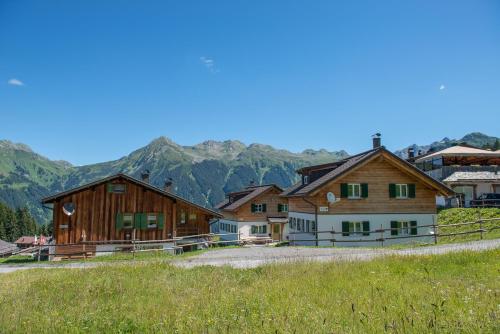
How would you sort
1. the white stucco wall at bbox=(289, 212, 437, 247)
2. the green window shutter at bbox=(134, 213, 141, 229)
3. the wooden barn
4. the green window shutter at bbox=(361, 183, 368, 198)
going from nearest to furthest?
the wooden barn < the white stucco wall at bbox=(289, 212, 437, 247) < the green window shutter at bbox=(361, 183, 368, 198) < the green window shutter at bbox=(134, 213, 141, 229)

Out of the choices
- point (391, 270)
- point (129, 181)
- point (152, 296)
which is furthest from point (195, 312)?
point (129, 181)

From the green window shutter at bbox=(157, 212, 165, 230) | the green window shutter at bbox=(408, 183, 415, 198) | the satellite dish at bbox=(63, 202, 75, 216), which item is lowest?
the green window shutter at bbox=(157, 212, 165, 230)

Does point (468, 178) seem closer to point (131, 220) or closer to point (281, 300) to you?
point (131, 220)

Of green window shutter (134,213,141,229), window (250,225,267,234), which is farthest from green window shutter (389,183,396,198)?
window (250,225,267,234)

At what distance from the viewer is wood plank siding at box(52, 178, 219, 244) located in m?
31.1

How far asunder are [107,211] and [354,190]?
21.4 meters

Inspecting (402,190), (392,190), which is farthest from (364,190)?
(402,190)

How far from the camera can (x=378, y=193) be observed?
1278 inches

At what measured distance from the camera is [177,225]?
36.3m

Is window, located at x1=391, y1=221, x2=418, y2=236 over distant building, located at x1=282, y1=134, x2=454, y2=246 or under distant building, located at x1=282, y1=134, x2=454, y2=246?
under

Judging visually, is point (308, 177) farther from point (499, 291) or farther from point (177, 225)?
point (499, 291)

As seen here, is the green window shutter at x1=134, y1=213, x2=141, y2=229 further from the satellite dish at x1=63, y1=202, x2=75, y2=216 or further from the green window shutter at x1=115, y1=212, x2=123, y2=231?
the satellite dish at x1=63, y1=202, x2=75, y2=216

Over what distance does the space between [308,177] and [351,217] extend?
9890 mm

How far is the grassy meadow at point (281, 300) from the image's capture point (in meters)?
6.11
